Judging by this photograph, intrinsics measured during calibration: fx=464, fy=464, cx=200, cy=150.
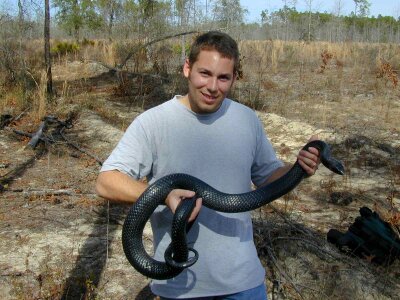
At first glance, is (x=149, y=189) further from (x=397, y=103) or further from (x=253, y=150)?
(x=397, y=103)

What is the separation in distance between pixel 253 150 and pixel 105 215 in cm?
303

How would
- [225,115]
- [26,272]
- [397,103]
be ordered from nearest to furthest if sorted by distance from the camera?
1. [225,115]
2. [26,272]
3. [397,103]

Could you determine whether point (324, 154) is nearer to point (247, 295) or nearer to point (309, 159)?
point (309, 159)

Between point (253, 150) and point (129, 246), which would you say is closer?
point (129, 246)

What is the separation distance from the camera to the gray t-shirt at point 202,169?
203cm

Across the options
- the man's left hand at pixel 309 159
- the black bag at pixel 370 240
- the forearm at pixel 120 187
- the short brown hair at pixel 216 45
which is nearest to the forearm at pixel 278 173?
the man's left hand at pixel 309 159

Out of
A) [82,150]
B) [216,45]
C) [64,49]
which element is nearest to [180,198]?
[216,45]

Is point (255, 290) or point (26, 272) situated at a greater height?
point (255, 290)

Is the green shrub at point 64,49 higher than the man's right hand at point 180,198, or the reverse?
the green shrub at point 64,49

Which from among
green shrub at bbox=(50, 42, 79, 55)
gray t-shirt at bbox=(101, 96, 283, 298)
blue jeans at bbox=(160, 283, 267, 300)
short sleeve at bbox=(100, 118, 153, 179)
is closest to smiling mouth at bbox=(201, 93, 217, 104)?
gray t-shirt at bbox=(101, 96, 283, 298)

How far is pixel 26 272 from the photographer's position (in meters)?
3.74

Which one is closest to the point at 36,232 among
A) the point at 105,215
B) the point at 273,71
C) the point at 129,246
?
the point at 105,215

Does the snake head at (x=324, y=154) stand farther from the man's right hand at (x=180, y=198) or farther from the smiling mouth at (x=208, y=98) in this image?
the man's right hand at (x=180, y=198)

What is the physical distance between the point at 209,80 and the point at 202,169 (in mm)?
406
